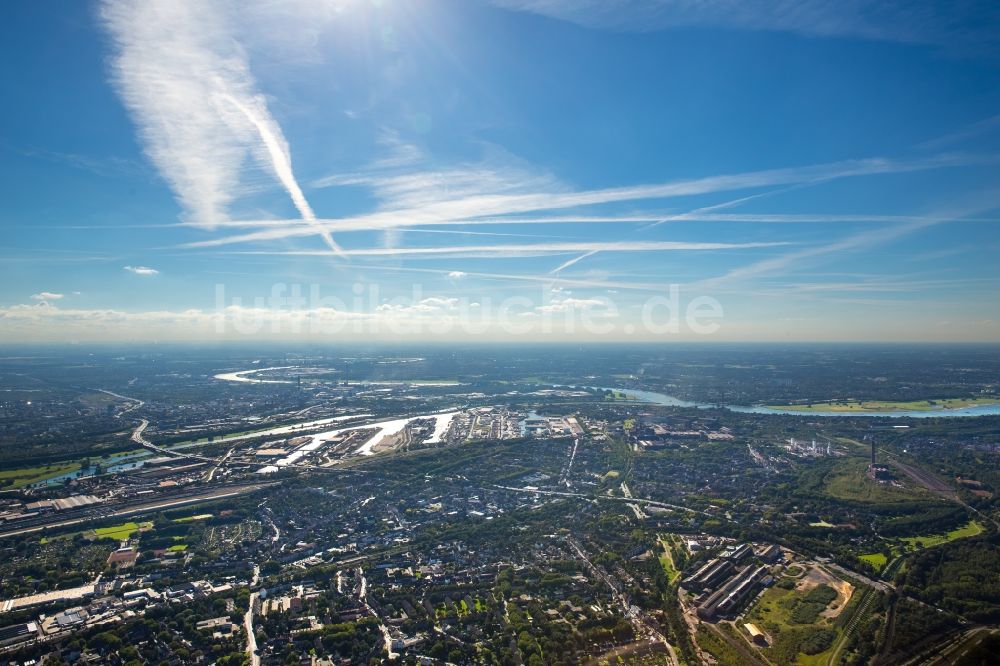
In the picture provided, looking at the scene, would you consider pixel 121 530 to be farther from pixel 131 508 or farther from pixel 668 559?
pixel 668 559

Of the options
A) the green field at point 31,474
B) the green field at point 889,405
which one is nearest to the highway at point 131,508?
the green field at point 31,474

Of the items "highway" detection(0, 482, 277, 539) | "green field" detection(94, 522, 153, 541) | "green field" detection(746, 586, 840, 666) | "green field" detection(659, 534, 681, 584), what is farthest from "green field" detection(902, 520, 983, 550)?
"green field" detection(94, 522, 153, 541)

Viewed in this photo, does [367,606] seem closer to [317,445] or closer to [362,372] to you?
[317,445]

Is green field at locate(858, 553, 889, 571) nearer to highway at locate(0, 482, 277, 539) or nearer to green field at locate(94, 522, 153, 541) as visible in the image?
highway at locate(0, 482, 277, 539)

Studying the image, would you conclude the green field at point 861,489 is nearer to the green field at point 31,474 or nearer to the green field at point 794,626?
the green field at point 794,626

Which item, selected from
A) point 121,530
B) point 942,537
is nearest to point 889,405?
point 942,537

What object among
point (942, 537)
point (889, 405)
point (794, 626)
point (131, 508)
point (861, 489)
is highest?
point (889, 405)
